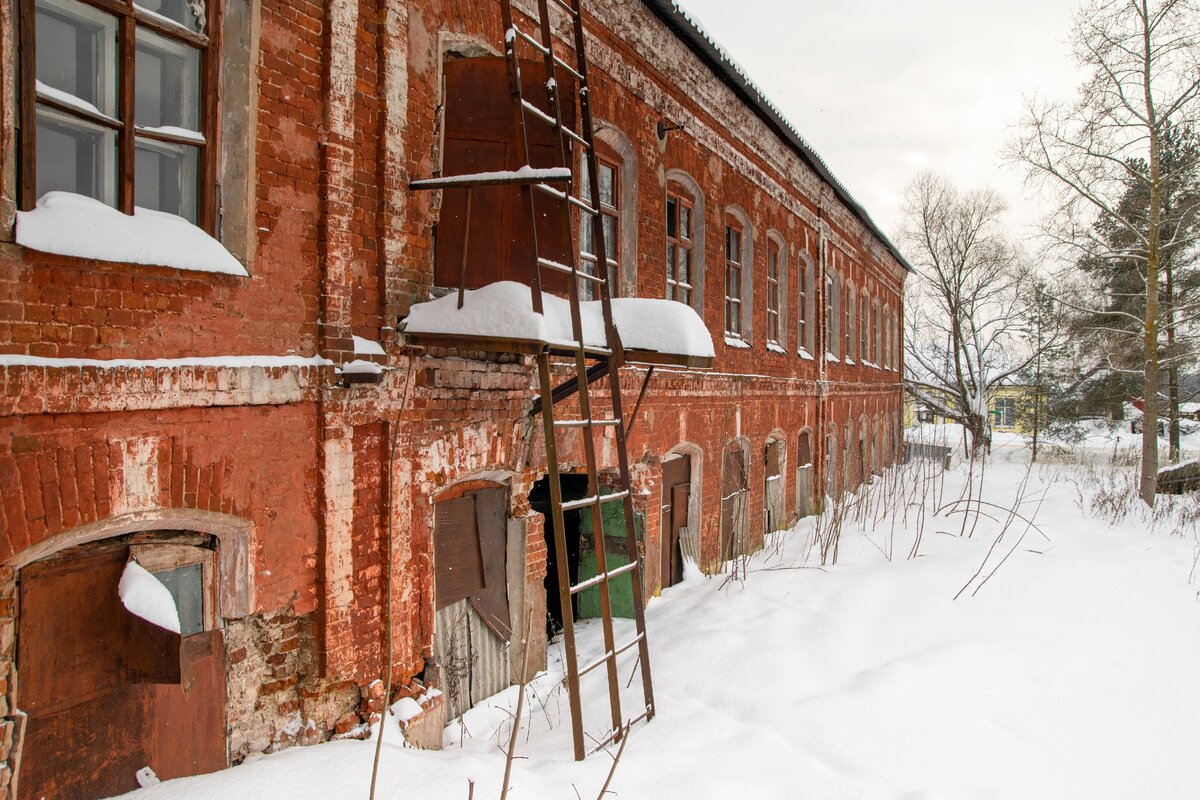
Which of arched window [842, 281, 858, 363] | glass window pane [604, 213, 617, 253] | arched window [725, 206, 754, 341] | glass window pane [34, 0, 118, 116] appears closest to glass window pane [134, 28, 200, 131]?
glass window pane [34, 0, 118, 116]

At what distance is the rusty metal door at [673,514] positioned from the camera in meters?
7.99

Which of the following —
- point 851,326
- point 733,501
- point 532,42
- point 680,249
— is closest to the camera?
point 532,42

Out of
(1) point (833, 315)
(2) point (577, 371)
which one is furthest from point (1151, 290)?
(2) point (577, 371)

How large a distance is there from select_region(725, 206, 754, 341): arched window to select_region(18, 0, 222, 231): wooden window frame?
22.4 ft

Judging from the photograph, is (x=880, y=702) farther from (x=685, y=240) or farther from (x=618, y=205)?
(x=685, y=240)

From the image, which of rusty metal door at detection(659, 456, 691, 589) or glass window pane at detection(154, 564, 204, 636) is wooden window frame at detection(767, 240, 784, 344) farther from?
glass window pane at detection(154, 564, 204, 636)

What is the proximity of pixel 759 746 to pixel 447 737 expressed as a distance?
2062 millimetres

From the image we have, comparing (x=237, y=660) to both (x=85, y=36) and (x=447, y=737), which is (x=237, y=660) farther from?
(x=85, y=36)

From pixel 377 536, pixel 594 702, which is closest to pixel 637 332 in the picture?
pixel 377 536

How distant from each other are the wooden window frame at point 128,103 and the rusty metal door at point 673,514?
217 inches

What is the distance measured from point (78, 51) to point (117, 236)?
2.50 ft

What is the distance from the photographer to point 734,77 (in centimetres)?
830

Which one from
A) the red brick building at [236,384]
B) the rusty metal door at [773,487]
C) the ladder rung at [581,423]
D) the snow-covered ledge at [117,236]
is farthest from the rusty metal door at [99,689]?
the rusty metal door at [773,487]

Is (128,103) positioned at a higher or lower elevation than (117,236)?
higher
